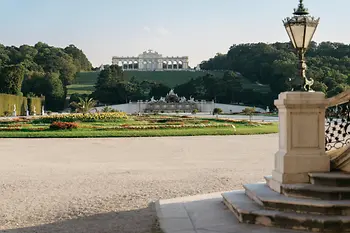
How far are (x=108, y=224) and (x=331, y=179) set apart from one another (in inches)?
114

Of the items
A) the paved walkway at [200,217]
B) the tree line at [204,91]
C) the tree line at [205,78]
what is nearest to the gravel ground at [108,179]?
the paved walkway at [200,217]

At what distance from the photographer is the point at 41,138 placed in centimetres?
1972

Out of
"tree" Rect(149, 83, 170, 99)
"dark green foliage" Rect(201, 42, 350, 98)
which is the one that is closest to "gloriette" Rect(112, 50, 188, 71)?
"dark green foliage" Rect(201, 42, 350, 98)

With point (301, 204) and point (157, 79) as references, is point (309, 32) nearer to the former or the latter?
point (301, 204)

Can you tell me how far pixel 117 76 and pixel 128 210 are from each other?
7765cm

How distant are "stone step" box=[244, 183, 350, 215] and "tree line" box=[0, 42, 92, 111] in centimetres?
5800

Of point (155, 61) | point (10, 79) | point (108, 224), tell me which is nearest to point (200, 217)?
point (108, 224)

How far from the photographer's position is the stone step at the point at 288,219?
5199mm

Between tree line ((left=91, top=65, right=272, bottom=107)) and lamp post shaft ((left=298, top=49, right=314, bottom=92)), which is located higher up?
tree line ((left=91, top=65, right=272, bottom=107))

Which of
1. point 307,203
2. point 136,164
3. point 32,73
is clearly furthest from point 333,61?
point 307,203

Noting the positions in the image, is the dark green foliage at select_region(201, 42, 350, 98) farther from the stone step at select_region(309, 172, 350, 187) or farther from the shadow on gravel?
the shadow on gravel

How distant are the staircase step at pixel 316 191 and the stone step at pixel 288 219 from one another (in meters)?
0.34

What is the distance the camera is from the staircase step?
5.58 m

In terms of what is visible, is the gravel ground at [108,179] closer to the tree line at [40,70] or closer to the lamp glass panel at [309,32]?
the lamp glass panel at [309,32]
